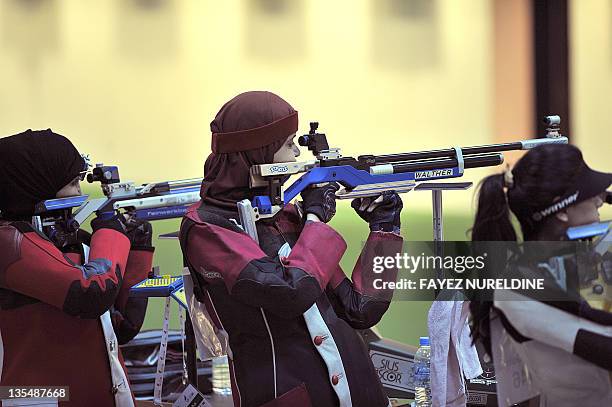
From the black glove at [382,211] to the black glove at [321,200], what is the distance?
2.9 inches

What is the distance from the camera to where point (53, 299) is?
2535 millimetres

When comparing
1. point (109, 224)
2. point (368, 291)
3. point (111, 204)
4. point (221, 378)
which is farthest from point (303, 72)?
point (368, 291)

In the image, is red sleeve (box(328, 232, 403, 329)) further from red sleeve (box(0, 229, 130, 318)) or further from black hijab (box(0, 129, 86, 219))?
black hijab (box(0, 129, 86, 219))

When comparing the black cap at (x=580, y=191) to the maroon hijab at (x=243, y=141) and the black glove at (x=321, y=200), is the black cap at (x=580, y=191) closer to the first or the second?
the black glove at (x=321, y=200)

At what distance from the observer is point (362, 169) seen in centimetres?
242

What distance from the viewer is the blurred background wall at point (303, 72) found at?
171 inches

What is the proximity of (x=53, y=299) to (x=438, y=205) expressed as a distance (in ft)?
3.33

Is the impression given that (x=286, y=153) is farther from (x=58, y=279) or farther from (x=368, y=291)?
(x=58, y=279)

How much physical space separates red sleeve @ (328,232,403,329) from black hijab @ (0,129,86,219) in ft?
→ 3.02

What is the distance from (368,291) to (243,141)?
1.43ft

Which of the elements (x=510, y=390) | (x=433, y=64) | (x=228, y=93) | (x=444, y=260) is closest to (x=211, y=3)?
(x=228, y=93)

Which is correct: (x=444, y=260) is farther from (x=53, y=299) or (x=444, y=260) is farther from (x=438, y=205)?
(x=53, y=299)

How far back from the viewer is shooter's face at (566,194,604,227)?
1886 mm

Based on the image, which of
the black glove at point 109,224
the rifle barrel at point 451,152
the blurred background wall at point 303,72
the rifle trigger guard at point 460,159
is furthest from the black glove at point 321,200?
the blurred background wall at point 303,72
